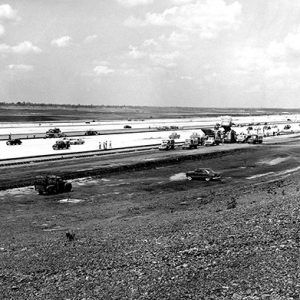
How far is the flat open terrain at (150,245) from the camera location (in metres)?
13.9

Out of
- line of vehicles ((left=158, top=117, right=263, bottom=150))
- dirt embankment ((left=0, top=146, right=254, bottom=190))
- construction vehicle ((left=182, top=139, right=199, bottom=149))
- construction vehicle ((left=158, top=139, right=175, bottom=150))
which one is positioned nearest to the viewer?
dirt embankment ((left=0, top=146, right=254, bottom=190))

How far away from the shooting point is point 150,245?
61.2ft

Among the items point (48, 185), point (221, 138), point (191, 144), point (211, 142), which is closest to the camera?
point (48, 185)

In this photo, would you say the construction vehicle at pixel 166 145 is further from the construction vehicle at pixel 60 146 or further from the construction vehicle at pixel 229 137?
the construction vehicle at pixel 229 137

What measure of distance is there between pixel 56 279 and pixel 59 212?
1338cm

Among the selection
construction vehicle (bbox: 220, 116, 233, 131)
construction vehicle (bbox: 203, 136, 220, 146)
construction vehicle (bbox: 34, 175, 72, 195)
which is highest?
construction vehicle (bbox: 220, 116, 233, 131)

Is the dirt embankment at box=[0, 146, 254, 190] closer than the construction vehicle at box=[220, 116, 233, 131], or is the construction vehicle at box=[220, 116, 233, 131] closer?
the dirt embankment at box=[0, 146, 254, 190]

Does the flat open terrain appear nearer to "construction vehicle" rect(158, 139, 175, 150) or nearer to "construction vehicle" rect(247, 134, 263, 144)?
"construction vehicle" rect(158, 139, 175, 150)

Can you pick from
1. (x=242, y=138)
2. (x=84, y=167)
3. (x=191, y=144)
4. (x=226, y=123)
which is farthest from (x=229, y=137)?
(x=84, y=167)

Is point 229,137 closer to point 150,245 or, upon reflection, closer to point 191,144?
point 191,144

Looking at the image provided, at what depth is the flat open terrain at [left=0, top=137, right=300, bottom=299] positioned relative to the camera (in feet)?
45.6

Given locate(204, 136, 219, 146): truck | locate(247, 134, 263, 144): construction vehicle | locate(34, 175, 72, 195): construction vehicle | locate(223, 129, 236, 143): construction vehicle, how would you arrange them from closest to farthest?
locate(34, 175, 72, 195): construction vehicle, locate(204, 136, 219, 146): truck, locate(247, 134, 263, 144): construction vehicle, locate(223, 129, 236, 143): construction vehicle

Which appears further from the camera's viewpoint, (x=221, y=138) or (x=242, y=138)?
(x=242, y=138)

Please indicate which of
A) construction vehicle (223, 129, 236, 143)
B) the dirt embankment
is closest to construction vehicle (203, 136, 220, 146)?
construction vehicle (223, 129, 236, 143)
